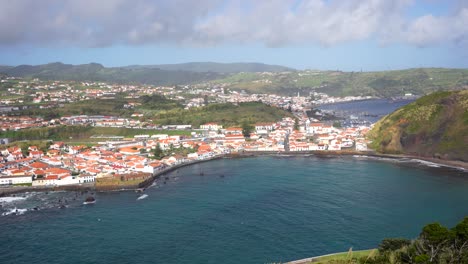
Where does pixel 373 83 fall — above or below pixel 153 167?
above

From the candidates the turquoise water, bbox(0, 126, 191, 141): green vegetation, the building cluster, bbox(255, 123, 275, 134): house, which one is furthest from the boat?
bbox(255, 123, 275, 134): house

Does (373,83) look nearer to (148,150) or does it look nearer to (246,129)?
(246,129)

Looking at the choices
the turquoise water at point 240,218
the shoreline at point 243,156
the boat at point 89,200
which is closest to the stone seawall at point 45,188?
the shoreline at point 243,156

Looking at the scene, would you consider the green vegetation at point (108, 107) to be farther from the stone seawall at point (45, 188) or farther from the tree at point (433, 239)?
the tree at point (433, 239)

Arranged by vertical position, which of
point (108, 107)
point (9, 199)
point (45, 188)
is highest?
point (108, 107)

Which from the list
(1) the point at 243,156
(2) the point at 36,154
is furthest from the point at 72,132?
(1) the point at 243,156

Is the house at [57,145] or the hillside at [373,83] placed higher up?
the hillside at [373,83]
